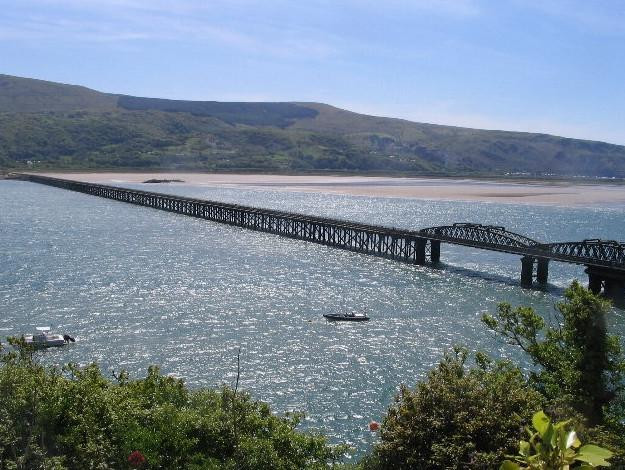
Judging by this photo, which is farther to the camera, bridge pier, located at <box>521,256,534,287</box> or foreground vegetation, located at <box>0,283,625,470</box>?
bridge pier, located at <box>521,256,534,287</box>

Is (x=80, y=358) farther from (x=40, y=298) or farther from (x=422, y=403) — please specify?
(x=422, y=403)

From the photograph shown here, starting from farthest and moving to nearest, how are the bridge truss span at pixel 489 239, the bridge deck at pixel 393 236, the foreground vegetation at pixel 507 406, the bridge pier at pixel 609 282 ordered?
the bridge truss span at pixel 489 239
the bridge deck at pixel 393 236
the bridge pier at pixel 609 282
the foreground vegetation at pixel 507 406

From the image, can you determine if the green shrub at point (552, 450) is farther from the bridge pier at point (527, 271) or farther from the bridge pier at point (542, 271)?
the bridge pier at point (542, 271)

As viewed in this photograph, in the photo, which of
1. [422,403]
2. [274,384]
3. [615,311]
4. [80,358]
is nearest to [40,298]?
[80,358]

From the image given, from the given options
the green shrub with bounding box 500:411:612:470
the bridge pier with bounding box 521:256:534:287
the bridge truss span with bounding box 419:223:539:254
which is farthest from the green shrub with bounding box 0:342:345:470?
the bridge truss span with bounding box 419:223:539:254

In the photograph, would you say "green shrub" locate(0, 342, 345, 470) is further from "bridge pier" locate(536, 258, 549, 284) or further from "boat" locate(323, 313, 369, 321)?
"bridge pier" locate(536, 258, 549, 284)

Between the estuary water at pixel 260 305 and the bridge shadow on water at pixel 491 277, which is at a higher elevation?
the bridge shadow on water at pixel 491 277

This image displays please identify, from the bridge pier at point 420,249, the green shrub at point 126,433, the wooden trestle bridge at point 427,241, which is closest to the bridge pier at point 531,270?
the wooden trestle bridge at point 427,241
